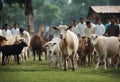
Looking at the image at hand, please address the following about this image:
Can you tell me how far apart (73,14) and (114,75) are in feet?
243

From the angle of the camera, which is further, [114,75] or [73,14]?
[73,14]

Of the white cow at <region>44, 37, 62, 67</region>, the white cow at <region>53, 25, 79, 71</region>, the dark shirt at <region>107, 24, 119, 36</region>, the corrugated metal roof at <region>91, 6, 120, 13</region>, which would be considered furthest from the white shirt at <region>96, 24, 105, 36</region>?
the corrugated metal roof at <region>91, 6, 120, 13</region>

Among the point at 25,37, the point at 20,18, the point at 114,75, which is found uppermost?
the point at 20,18

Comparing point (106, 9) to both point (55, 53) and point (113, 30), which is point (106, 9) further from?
point (55, 53)

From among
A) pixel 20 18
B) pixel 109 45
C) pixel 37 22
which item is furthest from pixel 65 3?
pixel 109 45

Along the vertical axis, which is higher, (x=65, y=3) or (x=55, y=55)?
(x=65, y=3)

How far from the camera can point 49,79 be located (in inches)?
578

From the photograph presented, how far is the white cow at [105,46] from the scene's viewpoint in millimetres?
18875

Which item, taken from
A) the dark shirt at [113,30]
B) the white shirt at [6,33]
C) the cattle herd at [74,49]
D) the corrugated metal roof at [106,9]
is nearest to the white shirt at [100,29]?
the cattle herd at [74,49]

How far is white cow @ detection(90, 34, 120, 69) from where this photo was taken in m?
18.9

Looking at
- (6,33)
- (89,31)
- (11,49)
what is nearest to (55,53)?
(89,31)

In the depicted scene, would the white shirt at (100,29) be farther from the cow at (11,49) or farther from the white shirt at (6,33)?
the white shirt at (6,33)

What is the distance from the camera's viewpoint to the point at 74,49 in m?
19.0

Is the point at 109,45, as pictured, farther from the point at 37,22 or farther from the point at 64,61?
the point at 37,22
